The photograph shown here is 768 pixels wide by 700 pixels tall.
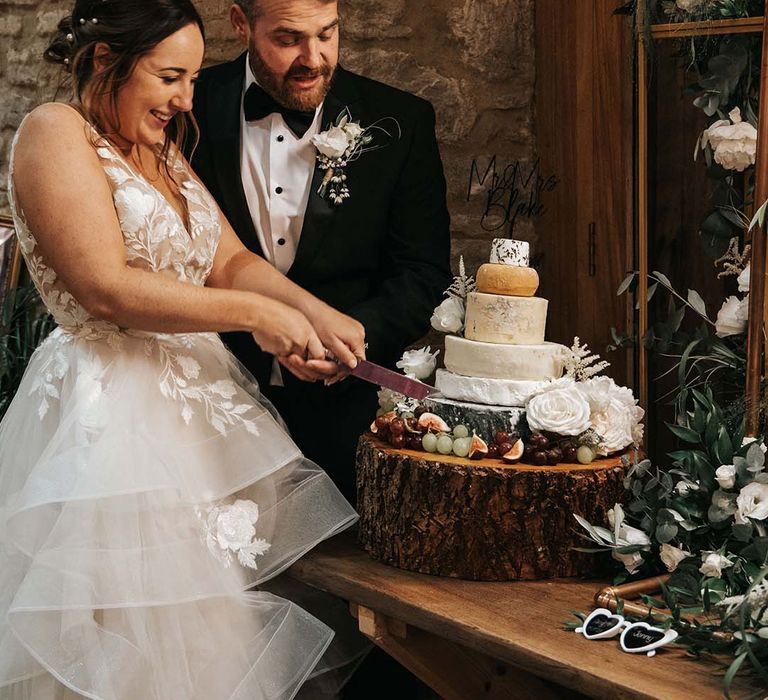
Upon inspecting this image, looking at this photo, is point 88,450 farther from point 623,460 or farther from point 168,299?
point 623,460

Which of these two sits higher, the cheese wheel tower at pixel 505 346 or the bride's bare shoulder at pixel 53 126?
the bride's bare shoulder at pixel 53 126

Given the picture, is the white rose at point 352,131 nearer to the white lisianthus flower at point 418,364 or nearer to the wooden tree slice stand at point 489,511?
the white lisianthus flower at point 418,364

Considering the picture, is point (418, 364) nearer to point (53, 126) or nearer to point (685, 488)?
point (685, 488)

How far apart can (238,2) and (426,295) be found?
35.0 inches

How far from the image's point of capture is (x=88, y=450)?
2.16m

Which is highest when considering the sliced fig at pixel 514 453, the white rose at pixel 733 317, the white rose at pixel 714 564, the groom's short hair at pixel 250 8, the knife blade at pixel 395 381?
the groom's short hair at pixel 250 8

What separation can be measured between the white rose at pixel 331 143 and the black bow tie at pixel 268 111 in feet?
0.18

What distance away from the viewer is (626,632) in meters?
1.98

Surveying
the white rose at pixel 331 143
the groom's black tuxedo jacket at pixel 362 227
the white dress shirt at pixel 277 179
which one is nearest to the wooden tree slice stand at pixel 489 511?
the groom's black tuxedo jacket at pixel 362 227

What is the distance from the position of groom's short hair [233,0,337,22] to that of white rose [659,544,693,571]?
5.19 feet

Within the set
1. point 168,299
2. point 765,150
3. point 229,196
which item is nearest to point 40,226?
point 168,299

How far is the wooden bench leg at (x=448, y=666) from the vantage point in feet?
7.55

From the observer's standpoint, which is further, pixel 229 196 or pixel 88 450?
pixel 229 196

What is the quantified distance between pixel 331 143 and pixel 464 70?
34.8 inches
